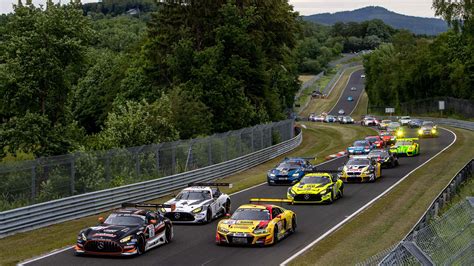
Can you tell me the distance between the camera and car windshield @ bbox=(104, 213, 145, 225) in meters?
19.5

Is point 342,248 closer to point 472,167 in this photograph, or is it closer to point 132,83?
point 472,167

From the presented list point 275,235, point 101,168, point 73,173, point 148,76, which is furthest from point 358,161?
point 148,76

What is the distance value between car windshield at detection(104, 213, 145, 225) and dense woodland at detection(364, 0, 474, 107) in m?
74.0

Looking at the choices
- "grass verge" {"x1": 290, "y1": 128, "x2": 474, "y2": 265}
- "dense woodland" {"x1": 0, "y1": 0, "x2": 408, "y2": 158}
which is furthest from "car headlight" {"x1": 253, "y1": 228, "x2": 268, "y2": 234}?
"dense woodland" {"x1": 0, "y1": 0, "x2": 408, "y2": 158}

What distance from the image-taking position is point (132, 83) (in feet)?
208

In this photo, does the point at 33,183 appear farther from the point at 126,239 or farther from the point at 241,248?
the point at 241,248

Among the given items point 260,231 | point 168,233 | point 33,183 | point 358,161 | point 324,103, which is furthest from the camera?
point 324,103

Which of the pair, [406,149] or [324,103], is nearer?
[406,149]

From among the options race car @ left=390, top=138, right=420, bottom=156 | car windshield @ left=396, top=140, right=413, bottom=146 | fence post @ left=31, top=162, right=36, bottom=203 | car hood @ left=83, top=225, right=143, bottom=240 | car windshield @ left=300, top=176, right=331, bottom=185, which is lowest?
race car @ left=390, top=138, right=420, bottom=156

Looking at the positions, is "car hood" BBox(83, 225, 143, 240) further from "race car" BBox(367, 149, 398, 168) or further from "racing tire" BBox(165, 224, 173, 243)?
"race car" BBox(367, 149, 398, 168)

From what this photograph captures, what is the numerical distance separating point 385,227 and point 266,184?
48.7 ft

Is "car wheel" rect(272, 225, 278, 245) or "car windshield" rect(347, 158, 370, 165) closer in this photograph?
"car wheel" rect(272, 225, 278, 245)

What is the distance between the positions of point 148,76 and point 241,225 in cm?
4406

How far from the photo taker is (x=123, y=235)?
724 inches
